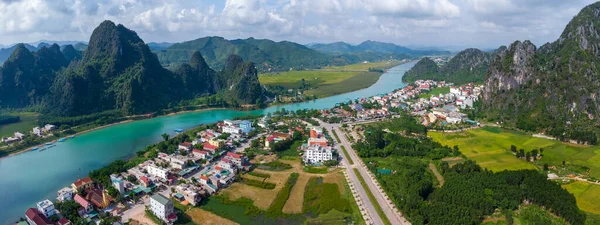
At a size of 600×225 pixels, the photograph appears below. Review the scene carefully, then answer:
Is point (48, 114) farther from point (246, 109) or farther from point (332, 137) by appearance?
point (332, 137)

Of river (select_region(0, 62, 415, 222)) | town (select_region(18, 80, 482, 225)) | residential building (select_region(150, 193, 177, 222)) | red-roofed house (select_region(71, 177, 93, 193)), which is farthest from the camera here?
river (select_region(0, 62, 415, 222))

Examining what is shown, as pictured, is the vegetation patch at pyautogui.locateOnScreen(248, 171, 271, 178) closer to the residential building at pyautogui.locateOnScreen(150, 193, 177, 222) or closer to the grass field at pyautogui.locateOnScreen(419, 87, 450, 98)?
the residential building at pyautogui.locateOnScreen(150, 193, 177, 222)

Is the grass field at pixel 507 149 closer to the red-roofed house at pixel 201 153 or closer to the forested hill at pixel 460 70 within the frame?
the red-roofed house at pixel 201 153

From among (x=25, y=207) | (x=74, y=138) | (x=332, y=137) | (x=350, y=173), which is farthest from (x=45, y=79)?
(x=350, y=173)

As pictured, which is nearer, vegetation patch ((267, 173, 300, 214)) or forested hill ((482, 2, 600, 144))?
vegetation patch ((267, 173, 300, 214))

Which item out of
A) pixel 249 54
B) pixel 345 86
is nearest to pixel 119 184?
pixel 345 86

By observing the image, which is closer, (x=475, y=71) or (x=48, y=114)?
(x=48, y=114)

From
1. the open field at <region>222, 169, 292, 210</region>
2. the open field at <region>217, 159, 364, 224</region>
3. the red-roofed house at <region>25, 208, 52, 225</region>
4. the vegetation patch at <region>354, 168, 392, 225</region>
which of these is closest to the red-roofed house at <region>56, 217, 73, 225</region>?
the red-roofed house at <region>25, 208, 52, 225</region>
